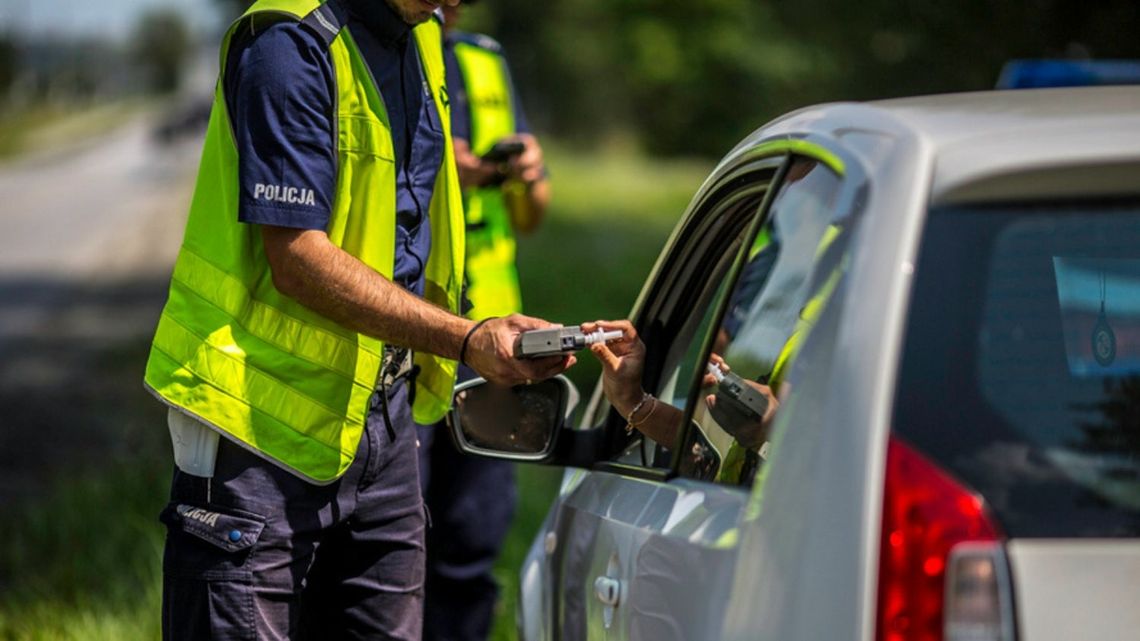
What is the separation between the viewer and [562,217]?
23.4 meters

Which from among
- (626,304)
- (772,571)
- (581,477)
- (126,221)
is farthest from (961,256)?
(126,221)

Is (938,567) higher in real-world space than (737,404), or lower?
lower

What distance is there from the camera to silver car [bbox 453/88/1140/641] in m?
1.79

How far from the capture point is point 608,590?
104 inches

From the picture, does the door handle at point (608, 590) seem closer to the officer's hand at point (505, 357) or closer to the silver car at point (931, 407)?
the silver car at point (931, 407)

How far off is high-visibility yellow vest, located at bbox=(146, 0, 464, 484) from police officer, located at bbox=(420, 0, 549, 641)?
49.8 inches

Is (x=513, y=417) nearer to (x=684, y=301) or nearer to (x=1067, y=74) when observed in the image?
(x=684, y=301)

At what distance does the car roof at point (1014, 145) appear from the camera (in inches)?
75.3

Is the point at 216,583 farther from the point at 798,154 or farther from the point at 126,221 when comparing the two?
the point at 126,221

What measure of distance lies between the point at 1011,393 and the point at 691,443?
2.51 feet

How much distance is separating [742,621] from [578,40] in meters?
49.4

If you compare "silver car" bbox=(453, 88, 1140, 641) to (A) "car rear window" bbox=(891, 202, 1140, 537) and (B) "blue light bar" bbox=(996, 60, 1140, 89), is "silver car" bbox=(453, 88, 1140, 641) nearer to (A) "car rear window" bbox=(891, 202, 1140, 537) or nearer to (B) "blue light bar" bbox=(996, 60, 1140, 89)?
(A) "car rear window" bbox=(891, 202, 1140, 537)

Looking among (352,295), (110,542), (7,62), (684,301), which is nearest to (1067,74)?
(684,301)

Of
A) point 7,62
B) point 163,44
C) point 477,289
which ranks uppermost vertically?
point 163,44
